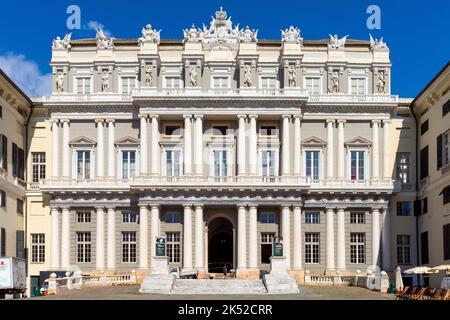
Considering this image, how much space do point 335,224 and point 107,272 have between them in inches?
746

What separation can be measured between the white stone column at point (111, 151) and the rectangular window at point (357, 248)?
20400mm

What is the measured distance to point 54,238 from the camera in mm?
58906

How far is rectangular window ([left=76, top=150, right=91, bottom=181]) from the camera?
60.2m

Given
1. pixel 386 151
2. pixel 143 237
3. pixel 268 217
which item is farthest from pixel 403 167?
pixel 143 237

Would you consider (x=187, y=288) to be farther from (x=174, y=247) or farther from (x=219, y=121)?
(x=219, y=121)

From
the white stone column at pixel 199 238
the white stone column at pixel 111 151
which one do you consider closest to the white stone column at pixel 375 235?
the white stone column at pixel 199 238

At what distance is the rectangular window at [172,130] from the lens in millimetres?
60281

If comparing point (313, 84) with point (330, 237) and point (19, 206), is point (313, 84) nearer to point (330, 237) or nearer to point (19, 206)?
point (330, 237)

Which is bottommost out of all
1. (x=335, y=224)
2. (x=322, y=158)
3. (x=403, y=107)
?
(x=335, y=224)

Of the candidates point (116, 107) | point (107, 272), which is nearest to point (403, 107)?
point (116, 107)

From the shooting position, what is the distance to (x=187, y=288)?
45.1 meters

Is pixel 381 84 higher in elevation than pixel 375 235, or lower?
higher

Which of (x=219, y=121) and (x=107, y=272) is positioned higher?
(x=219, y=121)

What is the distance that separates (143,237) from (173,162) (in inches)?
264
